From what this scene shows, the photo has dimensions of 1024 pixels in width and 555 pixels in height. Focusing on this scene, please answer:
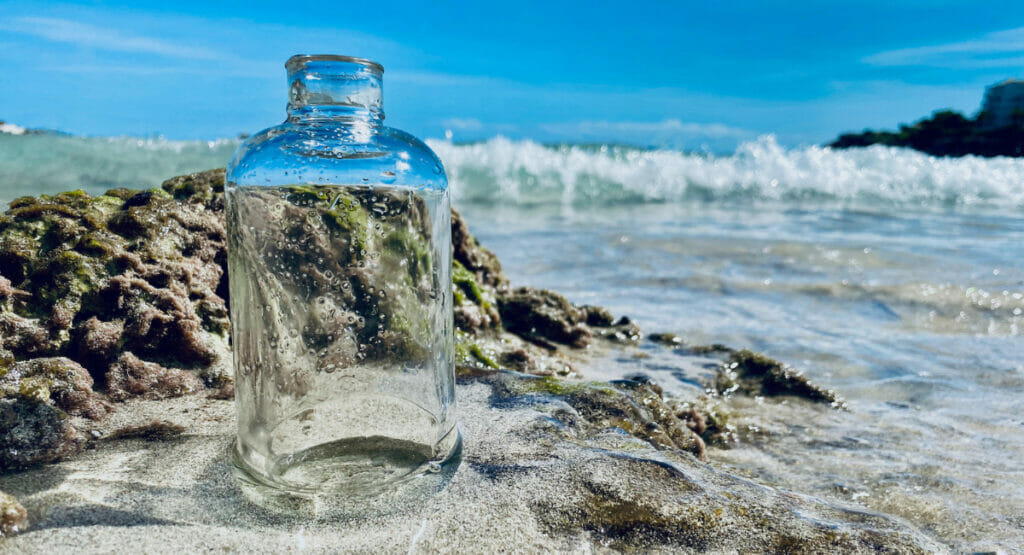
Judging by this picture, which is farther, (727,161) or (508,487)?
(727,161)

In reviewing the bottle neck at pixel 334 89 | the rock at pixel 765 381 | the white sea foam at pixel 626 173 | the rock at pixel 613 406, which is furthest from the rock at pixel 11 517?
the white sea foam at pixel 626 173

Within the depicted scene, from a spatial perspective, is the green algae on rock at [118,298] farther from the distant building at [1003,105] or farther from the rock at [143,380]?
the distant building at [1003,105]

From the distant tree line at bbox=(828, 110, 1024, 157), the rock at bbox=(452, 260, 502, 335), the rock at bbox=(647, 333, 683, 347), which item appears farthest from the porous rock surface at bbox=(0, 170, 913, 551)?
the distant tree line at bbox=(828, 110, 1024, 157)

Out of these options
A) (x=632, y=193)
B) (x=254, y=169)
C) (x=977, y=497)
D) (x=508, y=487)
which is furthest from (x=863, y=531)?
(x=632, y=193)

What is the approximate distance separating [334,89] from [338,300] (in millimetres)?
508

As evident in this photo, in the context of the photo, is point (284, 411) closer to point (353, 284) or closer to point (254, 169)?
point (353, 284)

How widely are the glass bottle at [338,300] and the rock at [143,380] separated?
1.55 feet

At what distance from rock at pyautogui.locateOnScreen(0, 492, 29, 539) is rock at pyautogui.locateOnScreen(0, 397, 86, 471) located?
0.23 m

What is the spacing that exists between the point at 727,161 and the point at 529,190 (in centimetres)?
604

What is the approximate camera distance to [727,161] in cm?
1938

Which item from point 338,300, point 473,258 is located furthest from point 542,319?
point 338,300

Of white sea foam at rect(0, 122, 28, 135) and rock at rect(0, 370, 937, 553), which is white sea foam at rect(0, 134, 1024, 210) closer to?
white sea foam at rect(0, 122, 28, 135)

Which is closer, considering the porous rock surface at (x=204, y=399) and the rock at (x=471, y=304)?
the porous rock surface at (x=204, y=399)

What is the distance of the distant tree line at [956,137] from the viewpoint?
84.7ft
